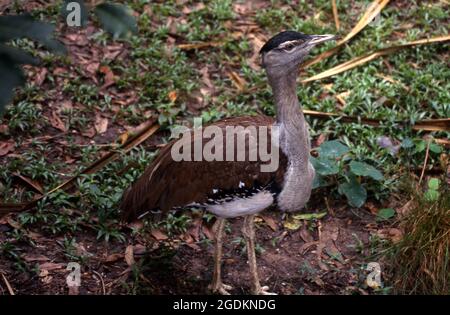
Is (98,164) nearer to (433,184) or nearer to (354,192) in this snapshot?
(354,192)

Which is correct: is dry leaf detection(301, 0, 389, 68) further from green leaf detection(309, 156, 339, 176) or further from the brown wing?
the brown wing

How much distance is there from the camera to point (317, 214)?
19.4ft

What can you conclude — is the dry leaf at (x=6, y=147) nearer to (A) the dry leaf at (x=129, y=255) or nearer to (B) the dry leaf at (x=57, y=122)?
(B) the dry leaf at (x=57, y=122)

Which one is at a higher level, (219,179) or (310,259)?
(219,179)

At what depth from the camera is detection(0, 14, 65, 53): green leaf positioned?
2982mm

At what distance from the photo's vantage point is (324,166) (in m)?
5.84

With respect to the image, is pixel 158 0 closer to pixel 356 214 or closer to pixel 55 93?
pixel 55 93

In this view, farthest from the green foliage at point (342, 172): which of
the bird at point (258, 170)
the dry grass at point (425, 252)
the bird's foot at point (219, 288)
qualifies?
the bird's foot at point (219, 288)

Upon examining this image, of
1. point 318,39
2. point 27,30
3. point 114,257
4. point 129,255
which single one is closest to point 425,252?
point 318,39

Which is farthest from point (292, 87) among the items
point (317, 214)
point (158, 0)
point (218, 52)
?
point (158, 0)

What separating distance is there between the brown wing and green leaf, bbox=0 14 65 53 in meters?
2.01

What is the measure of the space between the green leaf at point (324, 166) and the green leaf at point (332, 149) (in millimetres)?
50
